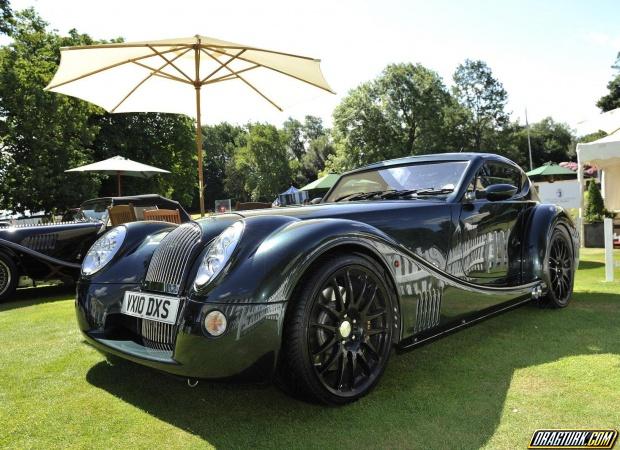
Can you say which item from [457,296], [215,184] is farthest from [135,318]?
[215,184]

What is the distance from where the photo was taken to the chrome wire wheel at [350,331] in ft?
7.72

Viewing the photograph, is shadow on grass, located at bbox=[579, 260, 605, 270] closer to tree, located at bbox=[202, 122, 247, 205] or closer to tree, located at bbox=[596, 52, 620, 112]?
tree, located at bbox=[596, 52, 620, 112]

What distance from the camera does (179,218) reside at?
7.76 meters

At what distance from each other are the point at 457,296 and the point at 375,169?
137 cm

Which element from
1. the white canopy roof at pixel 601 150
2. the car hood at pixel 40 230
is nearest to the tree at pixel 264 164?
the white canopy roof at pixel 601 150

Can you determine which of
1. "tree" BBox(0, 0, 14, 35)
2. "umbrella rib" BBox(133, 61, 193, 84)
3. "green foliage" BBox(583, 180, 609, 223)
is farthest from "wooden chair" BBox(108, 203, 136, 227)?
"tree" BBox(0, 0, 14, 35)

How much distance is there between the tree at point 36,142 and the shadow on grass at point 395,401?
53.5 ft

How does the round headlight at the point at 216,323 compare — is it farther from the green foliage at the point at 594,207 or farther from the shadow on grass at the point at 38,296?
the green foliage at the point at 594,207

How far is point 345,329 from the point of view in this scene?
7.99 feet

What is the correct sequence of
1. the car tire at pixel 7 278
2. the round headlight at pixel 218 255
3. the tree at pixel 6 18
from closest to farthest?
the round headlight at pixel 218 255 → the car tire at pixel 7 278 → the tree at pixel 6 18

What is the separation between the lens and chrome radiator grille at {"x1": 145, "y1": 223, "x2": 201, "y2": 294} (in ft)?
8.19

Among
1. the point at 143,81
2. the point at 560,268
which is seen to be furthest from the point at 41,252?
the point at 560,268

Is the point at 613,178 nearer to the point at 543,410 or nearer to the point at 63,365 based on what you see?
the point at 543,410

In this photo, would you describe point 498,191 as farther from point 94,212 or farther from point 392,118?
point 392,118
